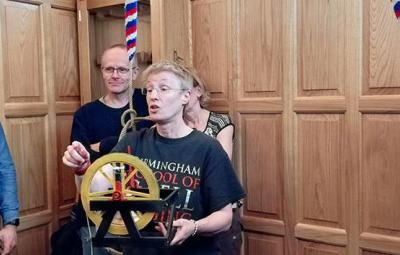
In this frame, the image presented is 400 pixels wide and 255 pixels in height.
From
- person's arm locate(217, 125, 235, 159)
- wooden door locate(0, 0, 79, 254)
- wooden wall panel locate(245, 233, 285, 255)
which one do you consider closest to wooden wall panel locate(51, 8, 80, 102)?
wooden door locate(0, 0, 79, 254)

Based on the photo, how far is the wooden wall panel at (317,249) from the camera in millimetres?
1930

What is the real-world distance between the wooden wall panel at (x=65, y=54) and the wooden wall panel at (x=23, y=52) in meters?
0.10

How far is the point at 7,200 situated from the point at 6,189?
0.04 metres

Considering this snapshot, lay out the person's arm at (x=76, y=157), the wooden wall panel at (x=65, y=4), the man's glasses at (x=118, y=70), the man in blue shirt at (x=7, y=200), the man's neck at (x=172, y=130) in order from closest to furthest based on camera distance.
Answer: the person's arm at (x=76, y=157)
the man's neck at (x=172, y=130)
the man in blue shirt at (x=7, y=200)
the man's glasses at (x=118, y=70)
the wooden wall panel at (x=65, y=4)

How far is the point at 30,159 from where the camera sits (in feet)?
7.44

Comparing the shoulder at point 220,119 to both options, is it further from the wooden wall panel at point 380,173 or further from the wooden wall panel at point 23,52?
the wooden wall panel at point 23,52

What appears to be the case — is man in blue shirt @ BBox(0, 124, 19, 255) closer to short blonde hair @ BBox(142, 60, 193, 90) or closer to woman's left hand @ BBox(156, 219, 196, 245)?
short blonde hair @ BBox(142, 60, 193, 90)

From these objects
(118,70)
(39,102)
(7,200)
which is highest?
(118,70)

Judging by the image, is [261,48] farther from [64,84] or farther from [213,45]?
[64,84]

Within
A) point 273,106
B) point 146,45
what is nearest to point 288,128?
point 273,106

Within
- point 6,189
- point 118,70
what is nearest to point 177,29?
point 118,70

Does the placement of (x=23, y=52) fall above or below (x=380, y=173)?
above

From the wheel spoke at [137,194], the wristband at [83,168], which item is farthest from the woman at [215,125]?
the wheel spoke at [137,194]

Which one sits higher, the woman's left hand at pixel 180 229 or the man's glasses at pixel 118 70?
the man's glasses at pixel 118 70
